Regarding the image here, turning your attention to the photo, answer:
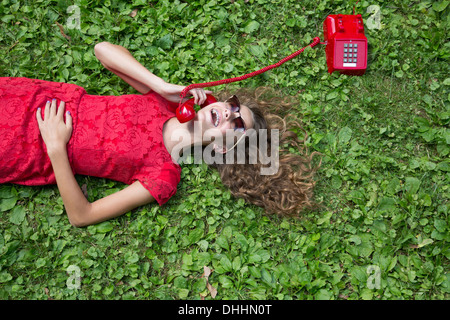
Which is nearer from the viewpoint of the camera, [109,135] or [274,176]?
[109,135]

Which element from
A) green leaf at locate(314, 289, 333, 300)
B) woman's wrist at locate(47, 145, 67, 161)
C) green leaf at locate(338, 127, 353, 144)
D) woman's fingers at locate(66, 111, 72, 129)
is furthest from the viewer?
green leaf at locate(338, 127, 353, 144)

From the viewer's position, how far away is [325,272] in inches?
140

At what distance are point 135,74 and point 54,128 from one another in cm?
82

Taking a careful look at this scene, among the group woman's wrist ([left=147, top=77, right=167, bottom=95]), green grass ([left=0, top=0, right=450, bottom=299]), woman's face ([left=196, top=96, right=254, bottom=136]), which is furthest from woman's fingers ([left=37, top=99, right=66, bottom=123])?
woman's face ([left=196, top=96, right=254, bottom=136])

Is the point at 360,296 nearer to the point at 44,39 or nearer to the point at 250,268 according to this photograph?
the point at 250,268

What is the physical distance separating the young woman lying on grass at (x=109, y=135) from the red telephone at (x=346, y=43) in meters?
1.06

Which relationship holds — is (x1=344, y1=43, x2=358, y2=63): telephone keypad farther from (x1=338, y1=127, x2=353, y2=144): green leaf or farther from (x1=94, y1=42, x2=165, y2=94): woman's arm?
(x1=94, y1=42, x2=165, y2=94): woman's arm

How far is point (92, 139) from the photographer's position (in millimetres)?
3271

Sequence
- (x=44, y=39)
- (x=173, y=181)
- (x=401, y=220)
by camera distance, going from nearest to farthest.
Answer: (x=173, y=181) < (x=401, y=220) < (x=44, y=39)

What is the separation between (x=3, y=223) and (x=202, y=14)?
2.74 meters

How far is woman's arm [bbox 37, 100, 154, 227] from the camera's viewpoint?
3.19m

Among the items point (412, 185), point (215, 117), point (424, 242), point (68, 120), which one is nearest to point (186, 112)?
point (215, 117)

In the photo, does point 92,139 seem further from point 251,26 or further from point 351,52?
point 351,52
